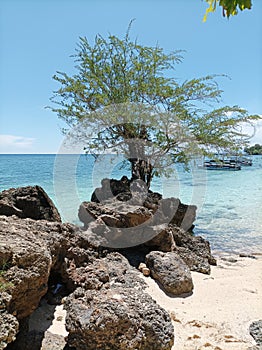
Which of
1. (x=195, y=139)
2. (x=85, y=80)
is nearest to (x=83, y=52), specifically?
(x=85, y=80)

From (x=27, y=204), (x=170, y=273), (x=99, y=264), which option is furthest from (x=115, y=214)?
(x=27, y=204)

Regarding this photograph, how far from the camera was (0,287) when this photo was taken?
2518 millimetres

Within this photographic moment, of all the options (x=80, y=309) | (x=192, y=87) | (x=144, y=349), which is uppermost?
(x=192, y=87)

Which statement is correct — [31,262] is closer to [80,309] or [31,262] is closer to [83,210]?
[80,309]

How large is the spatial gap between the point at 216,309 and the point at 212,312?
0.39 ft

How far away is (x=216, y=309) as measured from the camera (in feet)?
12.7

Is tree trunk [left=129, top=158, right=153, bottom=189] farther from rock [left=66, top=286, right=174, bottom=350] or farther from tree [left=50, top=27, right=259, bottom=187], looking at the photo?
rock [left=66, top=286, right=174, bottom=350]

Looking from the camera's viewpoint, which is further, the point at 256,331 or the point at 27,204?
the point at 27,204

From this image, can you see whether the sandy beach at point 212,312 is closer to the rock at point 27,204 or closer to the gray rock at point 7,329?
the gray rock at point 7,329

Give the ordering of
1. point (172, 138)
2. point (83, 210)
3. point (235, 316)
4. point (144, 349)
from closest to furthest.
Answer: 1. point (144, 349)
2. point (235, 316)
3. point (83, 210)
4. point (172, 138)

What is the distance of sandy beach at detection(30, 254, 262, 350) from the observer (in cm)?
310

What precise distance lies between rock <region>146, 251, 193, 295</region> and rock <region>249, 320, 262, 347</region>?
1125 mm

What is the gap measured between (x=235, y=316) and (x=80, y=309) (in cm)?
208

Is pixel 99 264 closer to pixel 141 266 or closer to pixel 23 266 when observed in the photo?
pixel 141 266
